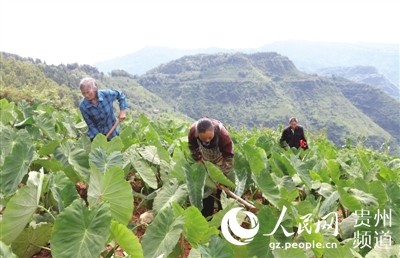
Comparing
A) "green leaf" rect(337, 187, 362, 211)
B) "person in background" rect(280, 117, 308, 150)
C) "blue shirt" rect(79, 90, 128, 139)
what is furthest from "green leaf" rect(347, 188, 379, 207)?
"person in background" rect(280, 117, 308, 150)

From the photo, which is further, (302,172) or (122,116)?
(122,116)

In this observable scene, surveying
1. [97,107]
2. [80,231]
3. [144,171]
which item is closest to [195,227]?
[80,231]

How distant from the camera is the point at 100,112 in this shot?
4.34 meters

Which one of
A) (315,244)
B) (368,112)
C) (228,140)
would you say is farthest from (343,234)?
(368,112)

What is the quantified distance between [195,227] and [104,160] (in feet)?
3.97

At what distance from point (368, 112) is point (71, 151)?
5075 inches

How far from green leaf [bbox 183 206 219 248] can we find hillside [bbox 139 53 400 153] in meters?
91.8

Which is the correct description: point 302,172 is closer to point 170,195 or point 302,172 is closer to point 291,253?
point 170,195

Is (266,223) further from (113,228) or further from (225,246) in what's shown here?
(113,228)

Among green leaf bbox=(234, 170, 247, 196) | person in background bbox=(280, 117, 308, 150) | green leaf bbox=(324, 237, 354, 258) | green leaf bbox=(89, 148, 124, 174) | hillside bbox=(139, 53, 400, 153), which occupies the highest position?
green leaf bbox=(89, 148, 124, 174)

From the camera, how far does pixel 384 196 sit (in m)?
3.15

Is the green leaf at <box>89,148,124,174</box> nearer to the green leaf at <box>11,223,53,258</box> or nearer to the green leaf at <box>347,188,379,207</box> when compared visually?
the green leaf at <box>11,223,53,258</box>

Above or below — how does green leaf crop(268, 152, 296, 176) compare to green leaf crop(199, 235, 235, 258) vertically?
below

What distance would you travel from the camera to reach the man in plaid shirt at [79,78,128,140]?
4148 millimetres
